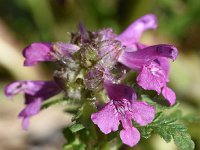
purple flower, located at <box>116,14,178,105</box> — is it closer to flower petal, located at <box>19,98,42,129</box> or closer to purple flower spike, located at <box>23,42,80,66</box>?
purple flower spike, located at <box>23,42,80,66</box>

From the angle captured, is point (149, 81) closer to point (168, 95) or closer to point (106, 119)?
point (168, 95)

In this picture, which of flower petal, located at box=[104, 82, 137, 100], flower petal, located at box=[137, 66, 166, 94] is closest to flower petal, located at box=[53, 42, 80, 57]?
flower petal, located at box=[104, 82, 137, 100]

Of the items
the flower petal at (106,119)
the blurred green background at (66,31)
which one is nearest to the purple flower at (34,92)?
the flower petal at (106,119)

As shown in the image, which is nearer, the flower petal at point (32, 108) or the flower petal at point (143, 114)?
the flower petal at point (143, 114)

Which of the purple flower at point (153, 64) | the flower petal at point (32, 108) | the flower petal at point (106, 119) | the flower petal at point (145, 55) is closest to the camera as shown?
the flower petal at point (106, 119)

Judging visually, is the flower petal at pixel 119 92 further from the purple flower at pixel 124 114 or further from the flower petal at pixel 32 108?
the flower petal at pixel 32 108

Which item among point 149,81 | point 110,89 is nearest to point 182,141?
point 149,81

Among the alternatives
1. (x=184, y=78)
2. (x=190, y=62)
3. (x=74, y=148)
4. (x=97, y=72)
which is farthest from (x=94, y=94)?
(x=190, y=62)
